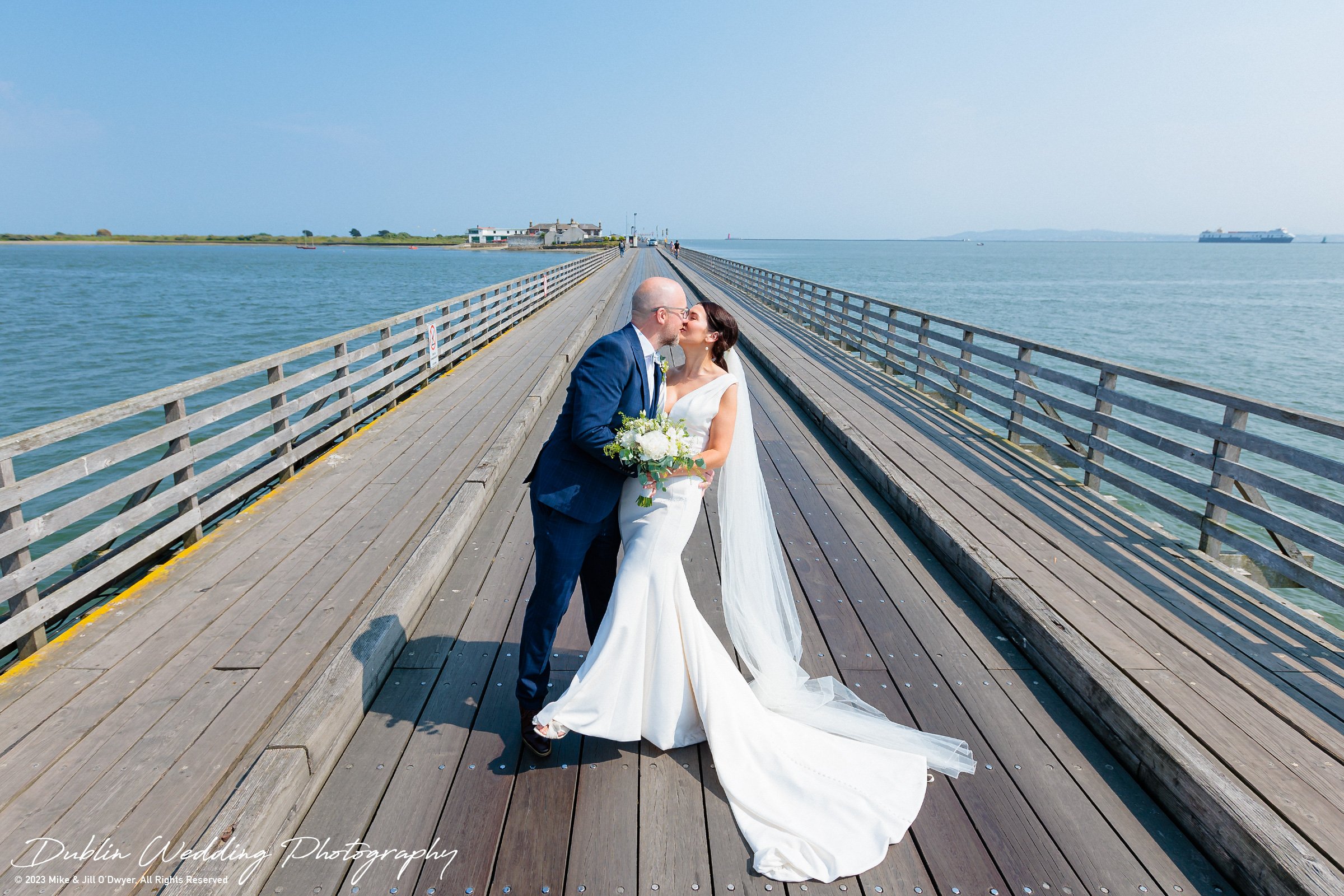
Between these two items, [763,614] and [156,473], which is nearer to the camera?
[763,614]

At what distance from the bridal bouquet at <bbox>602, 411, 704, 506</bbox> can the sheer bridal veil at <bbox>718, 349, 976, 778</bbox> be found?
0.43 meters

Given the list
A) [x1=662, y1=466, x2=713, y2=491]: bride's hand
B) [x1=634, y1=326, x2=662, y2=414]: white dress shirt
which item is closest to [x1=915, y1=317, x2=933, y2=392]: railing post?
[x1=662, y1=466, x2=713, y2=491]: bride's hand

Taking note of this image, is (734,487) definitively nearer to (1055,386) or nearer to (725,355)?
(725,355)

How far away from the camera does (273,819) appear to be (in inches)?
107

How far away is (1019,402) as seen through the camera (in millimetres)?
8359

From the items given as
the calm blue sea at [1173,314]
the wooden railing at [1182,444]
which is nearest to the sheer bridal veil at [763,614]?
the wooden railing at [1182,444]

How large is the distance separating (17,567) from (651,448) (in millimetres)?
3222

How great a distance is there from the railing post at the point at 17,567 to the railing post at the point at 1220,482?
21.8 feet

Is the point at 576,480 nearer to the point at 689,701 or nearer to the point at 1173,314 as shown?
the point at 689,701

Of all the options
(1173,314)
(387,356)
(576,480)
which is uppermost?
(576,480)

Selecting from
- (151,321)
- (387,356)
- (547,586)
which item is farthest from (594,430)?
(151,321)

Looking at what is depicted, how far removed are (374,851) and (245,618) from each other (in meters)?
1.99

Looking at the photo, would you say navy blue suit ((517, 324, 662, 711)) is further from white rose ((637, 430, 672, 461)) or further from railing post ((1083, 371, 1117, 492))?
railing post ((1083, 371, 1117, 492))

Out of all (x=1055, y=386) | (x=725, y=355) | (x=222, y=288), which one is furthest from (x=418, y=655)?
(x=222, y=288)
